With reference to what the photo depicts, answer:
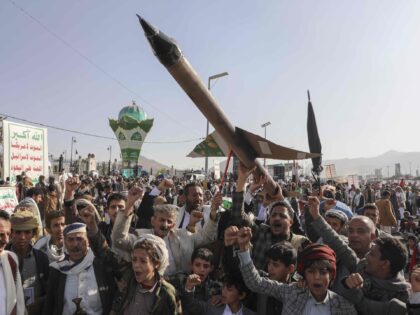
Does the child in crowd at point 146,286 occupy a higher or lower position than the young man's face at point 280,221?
lower

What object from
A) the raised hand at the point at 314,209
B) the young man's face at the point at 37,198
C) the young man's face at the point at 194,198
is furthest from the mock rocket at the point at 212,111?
the young man's face at the point at 37,198

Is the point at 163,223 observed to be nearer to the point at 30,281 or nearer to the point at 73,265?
the point at 73,265

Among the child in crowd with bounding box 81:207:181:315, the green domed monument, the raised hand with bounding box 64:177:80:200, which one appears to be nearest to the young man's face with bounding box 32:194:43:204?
the raised hand with bounding box 64:177:80:200

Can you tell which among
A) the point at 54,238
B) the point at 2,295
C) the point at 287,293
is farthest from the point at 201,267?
the point at 54,238

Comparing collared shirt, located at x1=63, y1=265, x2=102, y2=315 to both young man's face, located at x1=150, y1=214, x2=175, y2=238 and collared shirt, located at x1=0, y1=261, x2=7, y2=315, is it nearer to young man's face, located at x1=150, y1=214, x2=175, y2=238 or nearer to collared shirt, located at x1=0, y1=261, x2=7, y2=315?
collared shirt, located at x1=0, y1=261, x2=7, y2=315

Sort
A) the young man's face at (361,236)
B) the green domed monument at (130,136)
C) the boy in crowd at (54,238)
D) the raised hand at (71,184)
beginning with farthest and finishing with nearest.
Answer: the green domed monument at (130,136) < the raised hand at (71,184) < the boy in crowd at (54,238) < the young man's face at (361,236)

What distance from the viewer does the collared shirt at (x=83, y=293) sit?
296cm

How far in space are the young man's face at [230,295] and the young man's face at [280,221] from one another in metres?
0.86

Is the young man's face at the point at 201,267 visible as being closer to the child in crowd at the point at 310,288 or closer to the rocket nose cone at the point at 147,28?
the child in crowd at the point at 310,288

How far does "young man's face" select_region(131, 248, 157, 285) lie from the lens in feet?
9.11

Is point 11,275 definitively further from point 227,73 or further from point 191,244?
point 227,73

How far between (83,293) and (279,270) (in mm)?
1735

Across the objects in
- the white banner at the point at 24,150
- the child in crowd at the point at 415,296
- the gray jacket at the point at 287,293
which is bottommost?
the gray jacket at the point at 287,293

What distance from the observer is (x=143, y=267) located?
277 cm
